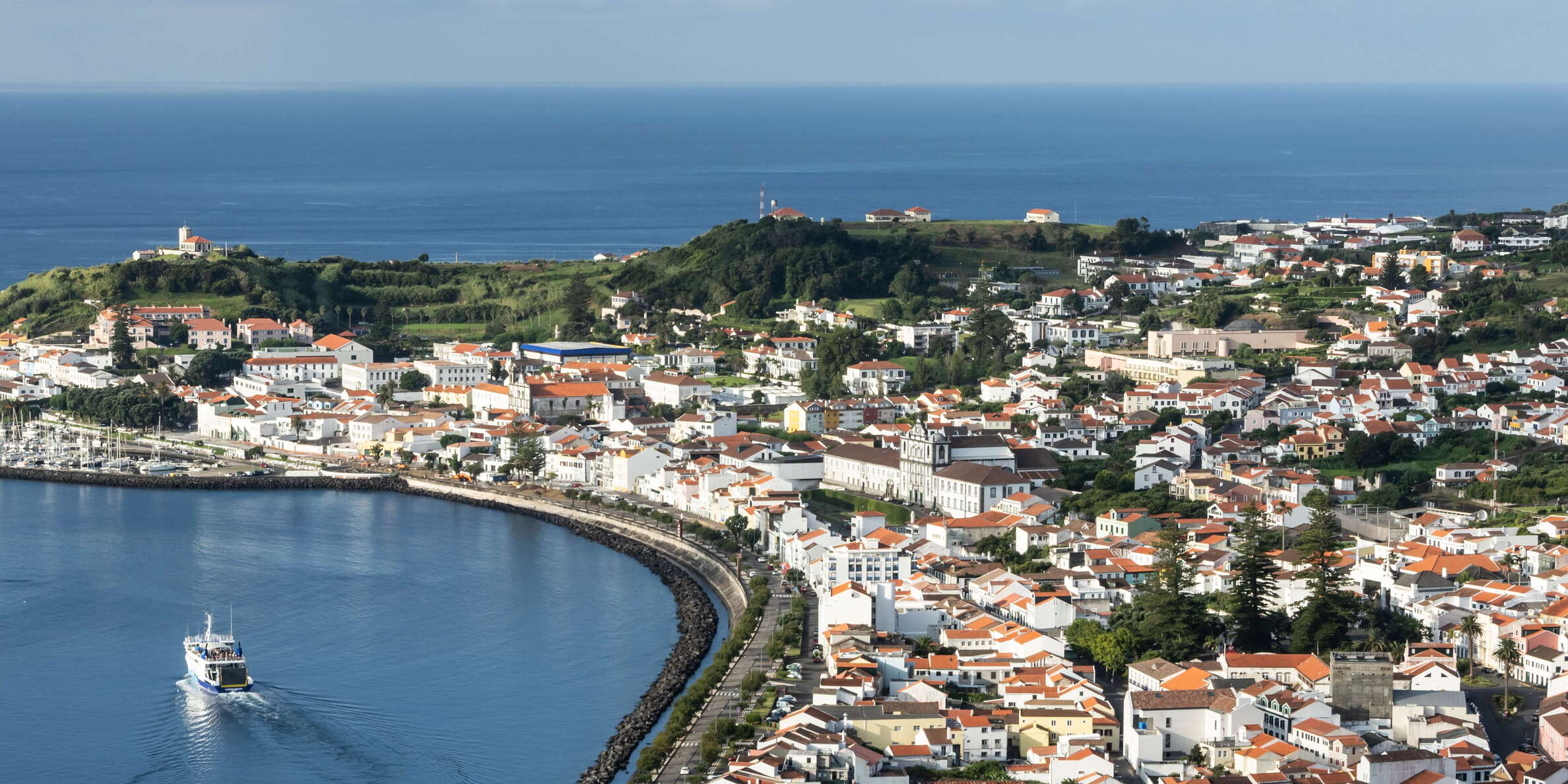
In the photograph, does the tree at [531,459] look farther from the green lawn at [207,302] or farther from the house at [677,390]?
the green lawn at [207,302]

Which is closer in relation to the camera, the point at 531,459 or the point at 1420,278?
the point at 531,459

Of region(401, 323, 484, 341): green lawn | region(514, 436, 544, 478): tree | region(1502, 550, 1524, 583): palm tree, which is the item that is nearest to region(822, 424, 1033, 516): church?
region(514, 436, 544, 478): tree

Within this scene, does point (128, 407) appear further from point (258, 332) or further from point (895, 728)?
point (895, 728)

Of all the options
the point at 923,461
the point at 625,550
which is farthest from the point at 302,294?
the point at 923,461

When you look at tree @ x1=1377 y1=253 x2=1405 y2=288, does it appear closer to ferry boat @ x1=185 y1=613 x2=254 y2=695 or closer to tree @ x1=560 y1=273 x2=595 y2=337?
tree @ x1=560 y1=273 x2=595 y2=337

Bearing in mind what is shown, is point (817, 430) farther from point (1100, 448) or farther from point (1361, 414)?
point (1361, 414)

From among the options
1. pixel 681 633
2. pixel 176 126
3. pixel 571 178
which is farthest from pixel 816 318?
pixel 176 126

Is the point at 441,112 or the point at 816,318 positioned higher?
the point at 441,112
